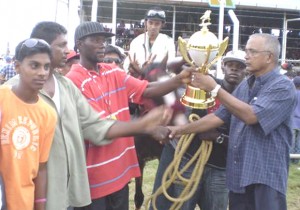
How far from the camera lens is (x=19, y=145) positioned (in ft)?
7.36

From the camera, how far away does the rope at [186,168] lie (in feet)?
10.7

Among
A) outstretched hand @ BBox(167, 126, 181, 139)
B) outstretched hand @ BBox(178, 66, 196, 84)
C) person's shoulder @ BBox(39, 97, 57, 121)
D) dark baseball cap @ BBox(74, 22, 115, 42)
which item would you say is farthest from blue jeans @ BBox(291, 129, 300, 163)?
person's shoulder @ BBox(39, 97, 57, 121)

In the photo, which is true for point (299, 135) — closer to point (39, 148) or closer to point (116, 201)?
point (116, 201)

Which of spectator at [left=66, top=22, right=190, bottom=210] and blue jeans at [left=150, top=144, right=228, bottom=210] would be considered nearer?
spectator at [left=66, top=22, right=190, bottom=210]

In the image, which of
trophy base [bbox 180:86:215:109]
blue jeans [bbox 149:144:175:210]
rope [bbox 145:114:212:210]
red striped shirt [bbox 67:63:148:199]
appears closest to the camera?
red striped shirt [bbox 67:63:148:199]

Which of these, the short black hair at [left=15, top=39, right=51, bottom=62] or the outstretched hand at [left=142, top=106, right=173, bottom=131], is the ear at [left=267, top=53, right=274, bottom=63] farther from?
the short black hair at [left=15, top=39, right=51, bottom=62]

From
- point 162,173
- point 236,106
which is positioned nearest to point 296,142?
point 162,173

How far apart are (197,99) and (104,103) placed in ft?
2.16

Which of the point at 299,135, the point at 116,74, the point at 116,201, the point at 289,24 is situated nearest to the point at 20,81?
the point at 116,74

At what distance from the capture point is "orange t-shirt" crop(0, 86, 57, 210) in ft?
7.31

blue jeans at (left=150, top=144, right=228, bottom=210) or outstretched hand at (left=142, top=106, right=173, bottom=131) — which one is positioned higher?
outstretched hand at (left=142, top=106, right=173, bottom=131)

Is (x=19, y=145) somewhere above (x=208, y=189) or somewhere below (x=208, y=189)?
above

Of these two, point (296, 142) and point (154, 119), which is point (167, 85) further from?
point (296, 142)

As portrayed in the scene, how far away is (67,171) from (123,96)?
2.56 ft
